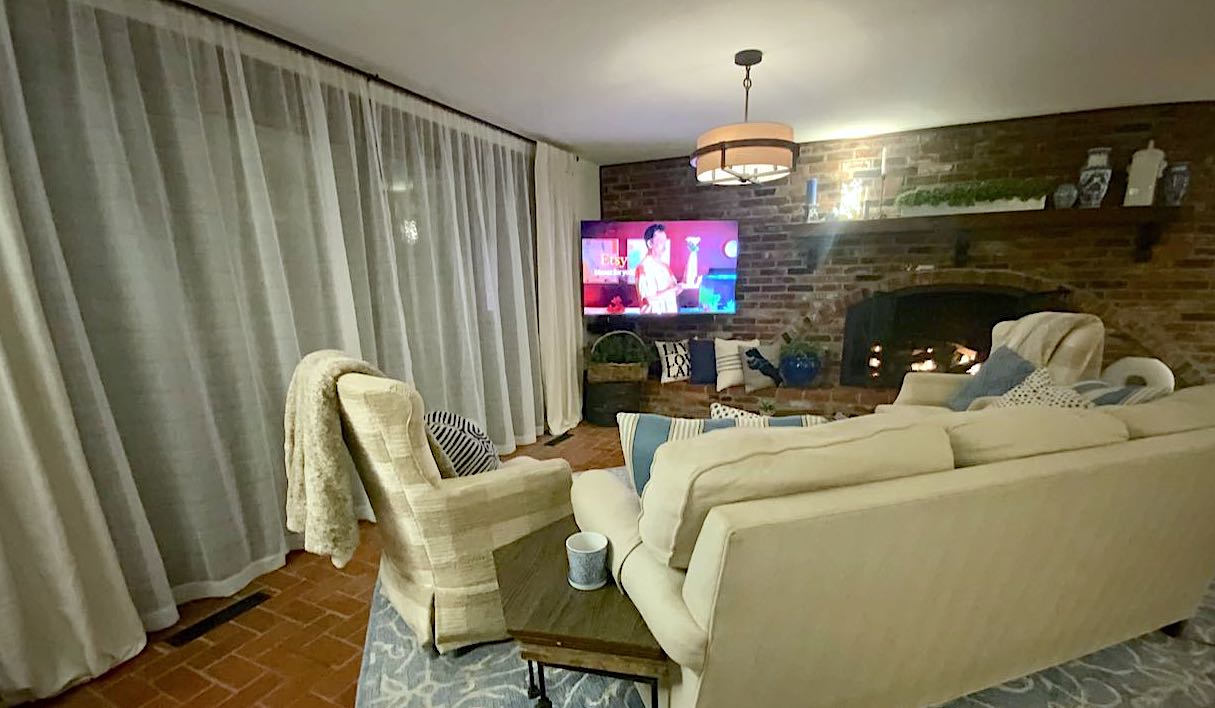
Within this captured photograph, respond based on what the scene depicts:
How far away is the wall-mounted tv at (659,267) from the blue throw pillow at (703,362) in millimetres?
290

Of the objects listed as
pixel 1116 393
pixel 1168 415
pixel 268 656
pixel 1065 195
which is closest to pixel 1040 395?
pixel 1116 393

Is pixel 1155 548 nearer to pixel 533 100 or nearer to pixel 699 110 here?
pixel 699 110

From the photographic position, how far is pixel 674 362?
14.0 feet

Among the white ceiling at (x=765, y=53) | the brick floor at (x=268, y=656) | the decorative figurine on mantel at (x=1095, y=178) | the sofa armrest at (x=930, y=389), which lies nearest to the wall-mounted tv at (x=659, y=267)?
the white ceiling at (x=765, y=53)

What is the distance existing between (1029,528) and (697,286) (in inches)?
125

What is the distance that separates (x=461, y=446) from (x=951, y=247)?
3.79 m

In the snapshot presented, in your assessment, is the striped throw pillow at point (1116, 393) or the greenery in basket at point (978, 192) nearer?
the striped throw pillow at point (1116, 393)

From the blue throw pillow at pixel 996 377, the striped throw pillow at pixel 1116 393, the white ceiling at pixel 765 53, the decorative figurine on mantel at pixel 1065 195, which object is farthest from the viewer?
the decorative figurine on mantel at pixel 1065 195

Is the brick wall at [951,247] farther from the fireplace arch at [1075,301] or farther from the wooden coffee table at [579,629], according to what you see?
the wooden coffee table at [579,629]

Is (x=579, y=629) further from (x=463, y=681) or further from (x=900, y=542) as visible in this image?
(x=463, y=681)

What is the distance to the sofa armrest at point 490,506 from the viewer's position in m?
1.51

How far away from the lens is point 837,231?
3816 millimetres

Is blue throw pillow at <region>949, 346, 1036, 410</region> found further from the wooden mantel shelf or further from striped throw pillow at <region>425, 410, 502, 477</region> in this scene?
striped throw pillow at <region>425, 410, 502, 477</region>

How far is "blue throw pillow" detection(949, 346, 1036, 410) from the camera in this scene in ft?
7.63
